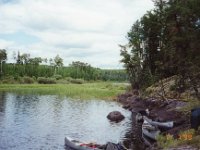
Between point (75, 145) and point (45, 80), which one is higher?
point (45, 80)

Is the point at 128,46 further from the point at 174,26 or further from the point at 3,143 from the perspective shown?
the point at 3,143

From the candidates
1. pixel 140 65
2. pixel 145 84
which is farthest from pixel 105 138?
pixel 140 65

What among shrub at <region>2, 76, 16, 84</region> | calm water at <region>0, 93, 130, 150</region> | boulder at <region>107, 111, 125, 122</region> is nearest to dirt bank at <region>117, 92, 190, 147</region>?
calm water at <region>0, 93, 130, 150</region>

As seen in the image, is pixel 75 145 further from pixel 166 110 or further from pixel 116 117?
pixel 116 117

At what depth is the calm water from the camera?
48094 millimetres

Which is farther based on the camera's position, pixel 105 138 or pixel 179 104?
pixel 179 104

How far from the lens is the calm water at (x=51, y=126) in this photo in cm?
4809

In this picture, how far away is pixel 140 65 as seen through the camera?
352 feet

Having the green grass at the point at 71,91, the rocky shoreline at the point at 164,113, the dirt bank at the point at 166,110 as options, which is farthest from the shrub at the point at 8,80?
the rocky shoreline at the point at 164,113

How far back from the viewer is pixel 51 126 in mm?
61375

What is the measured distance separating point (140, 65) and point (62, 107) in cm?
2893

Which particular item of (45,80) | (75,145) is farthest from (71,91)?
(75,145)

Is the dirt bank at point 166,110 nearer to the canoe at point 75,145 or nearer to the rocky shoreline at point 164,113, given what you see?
the rocky shoreline at point 164,113

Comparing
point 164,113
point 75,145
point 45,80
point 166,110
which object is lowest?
point 75,145
